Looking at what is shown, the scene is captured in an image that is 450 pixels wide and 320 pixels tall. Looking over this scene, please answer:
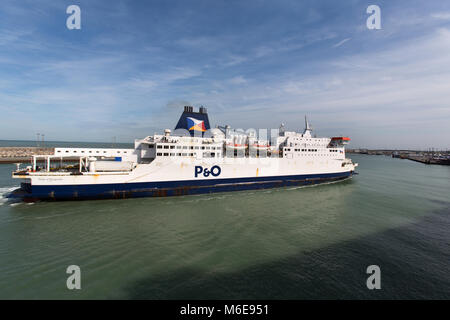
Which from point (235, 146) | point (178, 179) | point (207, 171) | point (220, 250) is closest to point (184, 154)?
point (178, 179)

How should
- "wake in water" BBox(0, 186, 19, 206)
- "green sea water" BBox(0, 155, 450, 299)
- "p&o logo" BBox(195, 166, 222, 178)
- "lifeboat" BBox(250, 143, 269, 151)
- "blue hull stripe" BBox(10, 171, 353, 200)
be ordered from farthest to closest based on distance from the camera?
"lifeboat" BBox(250, 143, 269, 151) → "p&o logo" BBox(195, 166, 222, 178) → "blue hull stripe" BBox(10, 171, 353, 200) → "wake in water" BBox(0, 186, 19, 206) → "green sea water" BBox(0, 155, 450, 299)

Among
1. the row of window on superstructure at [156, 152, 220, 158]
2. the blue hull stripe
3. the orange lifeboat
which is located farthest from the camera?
the orange lifeboat

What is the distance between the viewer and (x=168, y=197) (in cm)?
1528

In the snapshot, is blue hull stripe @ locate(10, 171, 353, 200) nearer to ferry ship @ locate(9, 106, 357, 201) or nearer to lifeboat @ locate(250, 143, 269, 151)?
ferry ship @ locate(9, 106, 357, 201)

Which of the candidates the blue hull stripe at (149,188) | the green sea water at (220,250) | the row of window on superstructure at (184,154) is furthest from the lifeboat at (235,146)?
the green sea water at (220,250)

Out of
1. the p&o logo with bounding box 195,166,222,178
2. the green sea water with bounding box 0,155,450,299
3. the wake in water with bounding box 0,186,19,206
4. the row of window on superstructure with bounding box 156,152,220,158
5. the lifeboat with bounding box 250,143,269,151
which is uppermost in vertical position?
the lifeboat with bounding box 250,143,269,151

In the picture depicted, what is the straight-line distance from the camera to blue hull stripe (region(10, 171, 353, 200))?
12773 millimetres

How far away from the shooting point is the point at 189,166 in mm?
15883

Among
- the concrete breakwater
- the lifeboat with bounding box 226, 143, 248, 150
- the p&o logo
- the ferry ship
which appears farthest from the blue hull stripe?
the concrete breakwater

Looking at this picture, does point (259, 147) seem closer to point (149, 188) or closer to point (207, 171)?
point (207, 171)

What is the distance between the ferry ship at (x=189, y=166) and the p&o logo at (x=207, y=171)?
0.09 m

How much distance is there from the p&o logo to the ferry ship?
3.5 inches

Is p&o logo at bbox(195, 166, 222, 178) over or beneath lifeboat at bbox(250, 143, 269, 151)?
beneath
